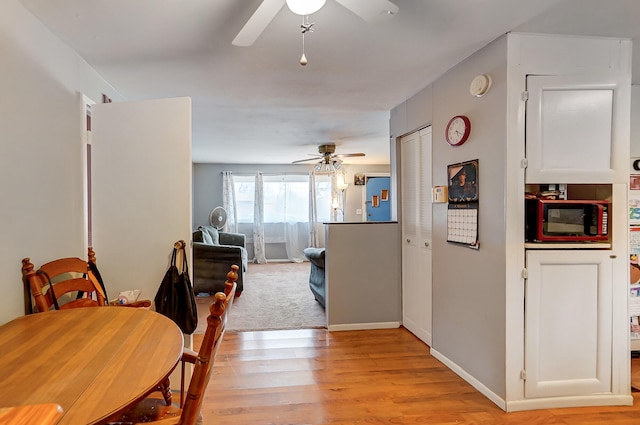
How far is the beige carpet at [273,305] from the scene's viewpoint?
3.78 m

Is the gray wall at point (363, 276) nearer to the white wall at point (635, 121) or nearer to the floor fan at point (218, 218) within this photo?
the white wall at point (635, 121)

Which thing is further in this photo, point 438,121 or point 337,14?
point 438,121

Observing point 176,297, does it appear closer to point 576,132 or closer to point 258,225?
point 576,132

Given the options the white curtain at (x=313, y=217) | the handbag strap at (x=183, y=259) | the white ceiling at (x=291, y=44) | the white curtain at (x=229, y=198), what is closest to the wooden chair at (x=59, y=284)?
the handbag strap at (x=183, y=259)

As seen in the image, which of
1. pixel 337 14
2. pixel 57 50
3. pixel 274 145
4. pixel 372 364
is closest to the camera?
pixel 337 14

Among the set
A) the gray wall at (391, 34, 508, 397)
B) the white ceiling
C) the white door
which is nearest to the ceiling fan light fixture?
the white ceiling

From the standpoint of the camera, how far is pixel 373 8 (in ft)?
4.61

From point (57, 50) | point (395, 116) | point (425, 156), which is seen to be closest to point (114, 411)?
point (57, 50)

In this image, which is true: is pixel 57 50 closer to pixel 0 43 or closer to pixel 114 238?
pixel 0 43

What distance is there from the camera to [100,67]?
2486mm

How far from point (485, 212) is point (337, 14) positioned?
1.47 m

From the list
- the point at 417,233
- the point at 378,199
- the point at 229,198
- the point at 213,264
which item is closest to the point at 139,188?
the point at 417,233

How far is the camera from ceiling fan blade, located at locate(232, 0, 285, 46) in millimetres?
1376

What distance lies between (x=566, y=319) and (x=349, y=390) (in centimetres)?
140
